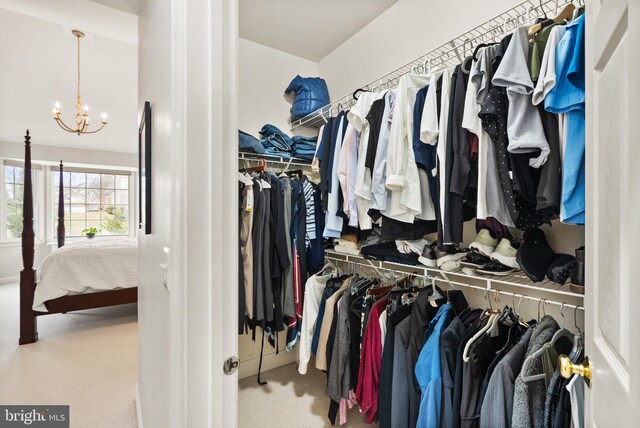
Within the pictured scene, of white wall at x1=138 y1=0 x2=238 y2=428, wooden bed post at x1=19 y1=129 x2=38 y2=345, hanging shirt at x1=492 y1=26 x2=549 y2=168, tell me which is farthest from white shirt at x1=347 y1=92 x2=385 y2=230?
wooden bed post at x1=19 y1=129 x2=38 y2=345

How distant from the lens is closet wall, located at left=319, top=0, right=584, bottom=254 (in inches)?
57.4

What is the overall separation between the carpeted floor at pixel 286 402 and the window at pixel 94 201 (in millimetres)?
5172

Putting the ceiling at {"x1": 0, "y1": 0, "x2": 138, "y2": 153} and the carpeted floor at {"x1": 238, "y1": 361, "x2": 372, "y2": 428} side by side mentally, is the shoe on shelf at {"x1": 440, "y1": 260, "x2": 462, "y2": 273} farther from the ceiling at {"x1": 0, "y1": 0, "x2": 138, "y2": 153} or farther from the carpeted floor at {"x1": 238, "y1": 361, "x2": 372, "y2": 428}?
the ceiling at {"x1": 0, "y1": 0, "x2": 138, "y2": 153}

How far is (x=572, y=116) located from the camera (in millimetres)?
901

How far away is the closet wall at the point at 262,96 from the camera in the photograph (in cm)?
232

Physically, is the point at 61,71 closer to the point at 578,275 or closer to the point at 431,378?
the point at 431,378

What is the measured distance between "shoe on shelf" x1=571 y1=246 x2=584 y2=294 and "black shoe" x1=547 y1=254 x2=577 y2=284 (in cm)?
2

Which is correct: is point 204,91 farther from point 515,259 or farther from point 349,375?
point 349,375

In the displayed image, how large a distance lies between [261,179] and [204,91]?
1292 millimetres

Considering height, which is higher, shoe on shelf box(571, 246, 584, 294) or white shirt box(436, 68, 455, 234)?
white shirt box(436, 68, 455, 234)

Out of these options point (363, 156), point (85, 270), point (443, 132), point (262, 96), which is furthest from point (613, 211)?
point (85, 270)

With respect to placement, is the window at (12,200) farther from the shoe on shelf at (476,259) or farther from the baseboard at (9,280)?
the shoe on shelf at (476,259)

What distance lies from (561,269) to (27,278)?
3.87 m

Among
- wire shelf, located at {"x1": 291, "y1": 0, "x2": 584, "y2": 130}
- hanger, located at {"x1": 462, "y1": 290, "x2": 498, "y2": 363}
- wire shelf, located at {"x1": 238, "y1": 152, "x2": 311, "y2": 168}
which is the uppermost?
wire shelf, located at {"x1": 291, "y1": 0, "x2": 584, "y2": 130}
